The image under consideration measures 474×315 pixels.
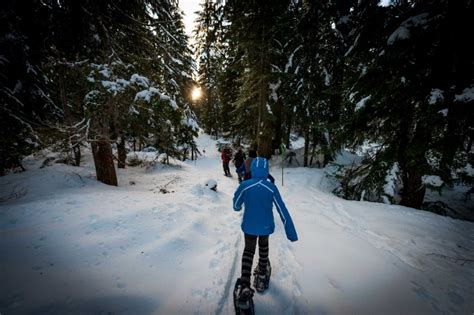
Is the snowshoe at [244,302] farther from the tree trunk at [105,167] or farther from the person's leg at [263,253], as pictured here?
the tree trunk at [105,167]

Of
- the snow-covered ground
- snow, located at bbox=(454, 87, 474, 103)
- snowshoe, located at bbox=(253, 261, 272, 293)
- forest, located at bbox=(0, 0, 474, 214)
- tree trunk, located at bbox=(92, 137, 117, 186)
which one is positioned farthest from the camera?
tree trunk, located at bbox=(92, 137, 117, 186)

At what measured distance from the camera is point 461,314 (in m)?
2.96

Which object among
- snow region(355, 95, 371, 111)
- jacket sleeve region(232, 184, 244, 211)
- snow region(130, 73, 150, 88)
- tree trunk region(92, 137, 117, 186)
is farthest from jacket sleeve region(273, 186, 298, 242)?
tree trunk region(92, 137, 117, 186)

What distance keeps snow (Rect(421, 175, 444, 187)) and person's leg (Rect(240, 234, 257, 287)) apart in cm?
566

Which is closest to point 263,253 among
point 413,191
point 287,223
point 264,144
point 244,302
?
point 287,223

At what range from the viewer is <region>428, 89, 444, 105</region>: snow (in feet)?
13.2

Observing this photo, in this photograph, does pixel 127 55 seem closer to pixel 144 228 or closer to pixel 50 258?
pixel 144 228

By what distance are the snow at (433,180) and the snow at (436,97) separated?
9.37ft

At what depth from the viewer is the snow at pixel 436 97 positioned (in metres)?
4.03

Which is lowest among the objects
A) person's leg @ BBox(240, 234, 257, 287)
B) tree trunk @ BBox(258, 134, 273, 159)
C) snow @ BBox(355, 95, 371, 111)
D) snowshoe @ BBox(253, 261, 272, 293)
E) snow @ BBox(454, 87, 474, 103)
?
snowshoe @ BBox(253, 261, 272, 293)

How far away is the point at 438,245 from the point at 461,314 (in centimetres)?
227

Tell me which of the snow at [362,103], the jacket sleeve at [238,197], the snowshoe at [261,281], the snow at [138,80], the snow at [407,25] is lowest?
the snowshoe at [261,281]

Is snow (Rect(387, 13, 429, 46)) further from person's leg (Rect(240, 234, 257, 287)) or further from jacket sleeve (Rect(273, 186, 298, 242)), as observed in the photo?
person's leg (Rect(240, 234, 257, 287))

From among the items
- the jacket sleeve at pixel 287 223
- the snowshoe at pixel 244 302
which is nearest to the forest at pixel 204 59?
the jacket sleeve at pixel 287 223
